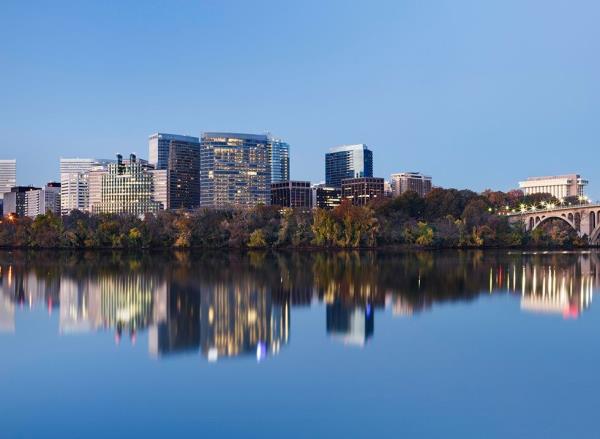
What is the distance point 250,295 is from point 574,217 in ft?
222

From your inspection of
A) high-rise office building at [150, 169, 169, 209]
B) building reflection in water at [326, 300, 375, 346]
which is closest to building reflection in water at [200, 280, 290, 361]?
building reflection in water at [326, 300, 375, 346]

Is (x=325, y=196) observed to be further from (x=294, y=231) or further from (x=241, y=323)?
(x=241, y=323)

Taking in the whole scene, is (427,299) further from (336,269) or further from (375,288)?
(336,269)

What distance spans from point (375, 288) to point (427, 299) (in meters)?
4.14

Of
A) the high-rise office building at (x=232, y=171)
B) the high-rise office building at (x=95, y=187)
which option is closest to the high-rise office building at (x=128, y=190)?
the high-rise office building at (x=95, y=187)

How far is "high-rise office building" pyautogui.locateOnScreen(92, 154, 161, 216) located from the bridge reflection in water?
111314 millimetres

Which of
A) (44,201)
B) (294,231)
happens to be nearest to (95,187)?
(44,201)

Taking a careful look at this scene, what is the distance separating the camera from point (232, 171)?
16925 cm

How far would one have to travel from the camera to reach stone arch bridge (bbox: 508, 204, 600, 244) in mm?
78750

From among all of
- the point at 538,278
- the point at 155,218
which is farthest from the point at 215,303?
the point at 155,218

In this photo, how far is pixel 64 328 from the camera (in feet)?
67.8

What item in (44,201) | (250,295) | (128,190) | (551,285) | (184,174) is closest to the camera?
(250,295)

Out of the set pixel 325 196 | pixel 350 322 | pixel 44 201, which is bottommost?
pixel 350 322

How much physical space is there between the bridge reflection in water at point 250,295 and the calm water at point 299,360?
0.14 metres
